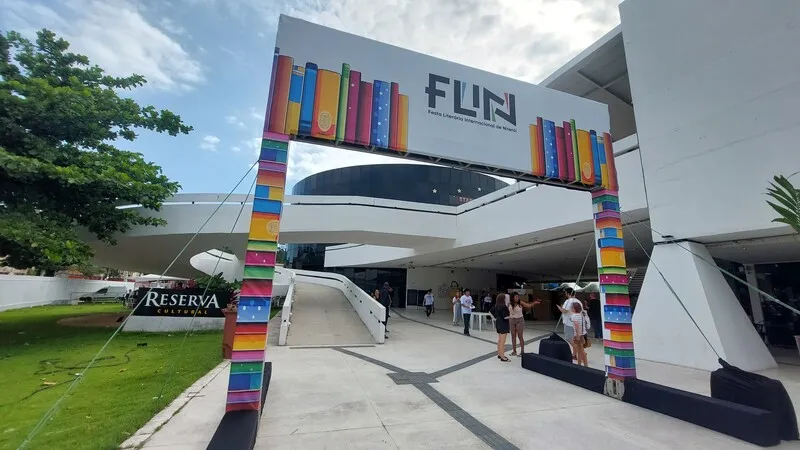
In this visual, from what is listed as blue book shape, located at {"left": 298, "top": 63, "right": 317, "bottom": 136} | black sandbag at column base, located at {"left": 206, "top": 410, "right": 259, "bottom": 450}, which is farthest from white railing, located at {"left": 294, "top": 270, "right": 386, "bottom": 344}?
blue book shape, located at {"left": 298, "top": 63, "right": 317, "bottom": 136}

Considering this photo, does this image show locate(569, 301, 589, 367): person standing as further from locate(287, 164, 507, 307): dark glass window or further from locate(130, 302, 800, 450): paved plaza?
locate(287, 164, 507, 307): dark glass window

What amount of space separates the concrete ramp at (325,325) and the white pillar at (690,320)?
6.89m

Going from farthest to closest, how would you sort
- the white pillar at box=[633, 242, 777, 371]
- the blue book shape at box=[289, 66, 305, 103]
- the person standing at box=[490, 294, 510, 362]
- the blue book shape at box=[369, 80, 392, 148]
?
the person standing at box=[490, 294, 510, 362] → the white pillar at box=[633, 242, 777, 371] → the blue book shape at box=[369, 80, 392, 148] → the blue book shape at box=[289, 66, 305, 103]

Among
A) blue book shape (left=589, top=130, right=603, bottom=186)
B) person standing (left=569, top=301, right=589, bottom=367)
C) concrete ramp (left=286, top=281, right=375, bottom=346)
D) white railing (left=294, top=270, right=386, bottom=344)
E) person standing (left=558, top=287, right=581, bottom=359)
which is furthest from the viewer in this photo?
concrete ramp (left=286, top=281, right=375, bottom=346)

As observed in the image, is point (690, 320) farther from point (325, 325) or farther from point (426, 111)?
point (325, 325)

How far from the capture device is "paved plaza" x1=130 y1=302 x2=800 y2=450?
130 inches

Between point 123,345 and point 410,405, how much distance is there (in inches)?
325

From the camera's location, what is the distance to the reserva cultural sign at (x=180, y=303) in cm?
1100

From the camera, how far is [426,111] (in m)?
4.47

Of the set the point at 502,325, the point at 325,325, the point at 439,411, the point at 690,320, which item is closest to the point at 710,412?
the point at 439,411

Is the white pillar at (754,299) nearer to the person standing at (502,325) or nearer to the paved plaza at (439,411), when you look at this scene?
the paved plaza at (439,411)

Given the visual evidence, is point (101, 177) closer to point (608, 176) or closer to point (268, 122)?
point (268, 122)

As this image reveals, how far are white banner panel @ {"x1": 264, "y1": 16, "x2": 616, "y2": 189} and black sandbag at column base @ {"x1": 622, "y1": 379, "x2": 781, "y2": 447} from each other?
2.99 meters

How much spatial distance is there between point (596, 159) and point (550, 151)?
0.92 metres
